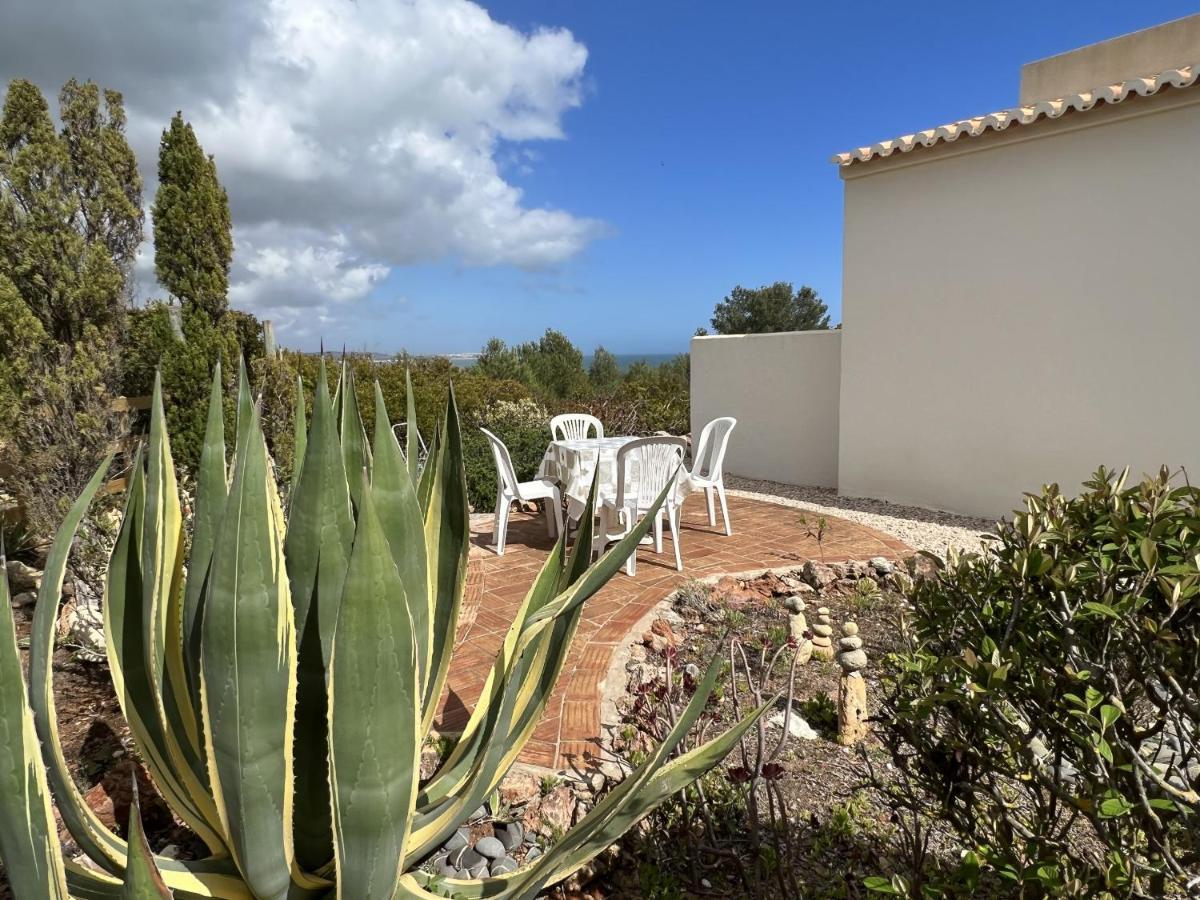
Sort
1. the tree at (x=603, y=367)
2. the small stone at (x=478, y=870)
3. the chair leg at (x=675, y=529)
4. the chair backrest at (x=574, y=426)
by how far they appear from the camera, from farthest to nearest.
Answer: the tree at (x=603, y=367) → the chair backrest at (x=574, y=426) → the chair leg at (x=675, y=529) → the small stone at (x=478, y=870)

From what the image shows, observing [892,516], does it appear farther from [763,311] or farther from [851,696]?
[763,311]

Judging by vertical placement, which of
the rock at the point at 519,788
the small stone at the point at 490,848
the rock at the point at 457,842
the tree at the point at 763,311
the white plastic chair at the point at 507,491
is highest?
the tree at the point at 763,311

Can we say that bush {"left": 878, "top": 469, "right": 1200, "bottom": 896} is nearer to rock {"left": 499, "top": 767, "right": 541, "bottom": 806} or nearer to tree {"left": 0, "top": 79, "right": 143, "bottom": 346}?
rock {"left": 499, "top": 767, "right": 541, "bottom": 806}

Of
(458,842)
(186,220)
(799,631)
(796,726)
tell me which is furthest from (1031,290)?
(186,220)

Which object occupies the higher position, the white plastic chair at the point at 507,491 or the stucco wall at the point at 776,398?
the stucco wall at the point at 776,398

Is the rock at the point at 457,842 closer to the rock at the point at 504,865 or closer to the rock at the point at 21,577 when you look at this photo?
the rock at the point at 504,865

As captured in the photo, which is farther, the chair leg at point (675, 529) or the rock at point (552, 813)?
the chair leg at point (675, 529)

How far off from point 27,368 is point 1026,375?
785cm

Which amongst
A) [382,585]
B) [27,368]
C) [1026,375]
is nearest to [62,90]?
[27,368]

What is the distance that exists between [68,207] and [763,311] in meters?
25.9

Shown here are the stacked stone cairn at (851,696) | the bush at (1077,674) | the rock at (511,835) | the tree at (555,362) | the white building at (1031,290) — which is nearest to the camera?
the bush at (1077,674)

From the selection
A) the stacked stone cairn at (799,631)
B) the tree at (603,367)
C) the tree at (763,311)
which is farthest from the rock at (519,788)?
the tree at (763,311)

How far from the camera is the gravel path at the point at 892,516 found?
564cm

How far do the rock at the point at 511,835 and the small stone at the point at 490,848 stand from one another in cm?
4
